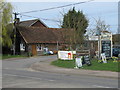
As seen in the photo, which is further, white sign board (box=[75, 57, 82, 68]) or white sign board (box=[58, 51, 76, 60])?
white sign board (box=[58, 51, 76, 60])

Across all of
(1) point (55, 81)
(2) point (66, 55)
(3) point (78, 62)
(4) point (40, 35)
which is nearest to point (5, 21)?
(4) point (40, 35)

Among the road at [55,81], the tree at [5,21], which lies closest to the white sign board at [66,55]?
the road at [55,81]

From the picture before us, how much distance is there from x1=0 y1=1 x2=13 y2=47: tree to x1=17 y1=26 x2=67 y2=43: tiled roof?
3693 mm

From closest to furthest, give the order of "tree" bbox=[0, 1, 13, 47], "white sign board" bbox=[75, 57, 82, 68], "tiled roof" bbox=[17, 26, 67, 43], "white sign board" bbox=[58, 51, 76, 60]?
"white sign board" bbox=[75, 57, 82, 68] < "white sign board" bbox=[58, 51, 76, 60] < "tree" bbox=[0, 1, 13, 47] < "tiled roof" bbox=[17, 26, 67, 43]

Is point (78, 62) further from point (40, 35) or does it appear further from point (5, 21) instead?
point (40, 35)

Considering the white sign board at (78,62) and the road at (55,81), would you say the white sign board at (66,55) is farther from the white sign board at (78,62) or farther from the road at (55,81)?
the road at (55,81)

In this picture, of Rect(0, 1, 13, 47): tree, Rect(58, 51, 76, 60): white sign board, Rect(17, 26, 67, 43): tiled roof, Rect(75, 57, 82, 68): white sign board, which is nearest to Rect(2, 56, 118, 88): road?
Rect(75, 57, 82, 68): white sign board

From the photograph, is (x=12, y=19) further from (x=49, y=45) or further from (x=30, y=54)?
(x=49, y=45)

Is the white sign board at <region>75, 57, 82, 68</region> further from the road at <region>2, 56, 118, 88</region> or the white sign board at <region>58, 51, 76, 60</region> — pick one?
the white sign board at <region>58, 51, 76, 60</region>

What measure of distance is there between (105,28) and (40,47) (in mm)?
12532

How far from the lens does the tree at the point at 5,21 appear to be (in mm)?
35062

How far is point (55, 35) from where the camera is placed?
45.6 meters

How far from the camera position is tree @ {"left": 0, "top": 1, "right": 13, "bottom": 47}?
3506 centimetres

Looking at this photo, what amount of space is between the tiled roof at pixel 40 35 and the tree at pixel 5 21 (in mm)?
3693
